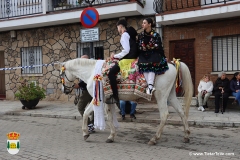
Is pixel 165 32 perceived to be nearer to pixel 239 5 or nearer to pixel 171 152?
pixel 239 5

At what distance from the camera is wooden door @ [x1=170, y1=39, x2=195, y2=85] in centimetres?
1066

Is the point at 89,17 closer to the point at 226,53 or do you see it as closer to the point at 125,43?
the point at 125,43

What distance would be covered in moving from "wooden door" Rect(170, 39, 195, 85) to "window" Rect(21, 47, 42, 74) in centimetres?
661

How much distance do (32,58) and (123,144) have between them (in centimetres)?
956

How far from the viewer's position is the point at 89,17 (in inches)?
315

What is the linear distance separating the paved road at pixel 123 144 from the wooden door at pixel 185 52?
382 centimetres

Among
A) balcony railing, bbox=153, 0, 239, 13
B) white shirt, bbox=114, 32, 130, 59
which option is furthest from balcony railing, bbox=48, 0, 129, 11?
white shirt, bbox=114, 32, 130, 59

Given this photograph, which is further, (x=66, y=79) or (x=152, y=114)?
(x=152, y=114)

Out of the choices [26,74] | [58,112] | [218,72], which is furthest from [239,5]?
[26,74]

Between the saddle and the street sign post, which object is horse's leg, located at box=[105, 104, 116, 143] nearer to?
the saddle

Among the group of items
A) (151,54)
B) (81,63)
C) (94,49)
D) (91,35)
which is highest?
(91,35)

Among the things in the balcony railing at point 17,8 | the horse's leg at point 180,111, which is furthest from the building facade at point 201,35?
the balcony railing at point 17,8

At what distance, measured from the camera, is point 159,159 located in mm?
4688

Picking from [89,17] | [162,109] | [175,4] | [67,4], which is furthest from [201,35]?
[67,4]
